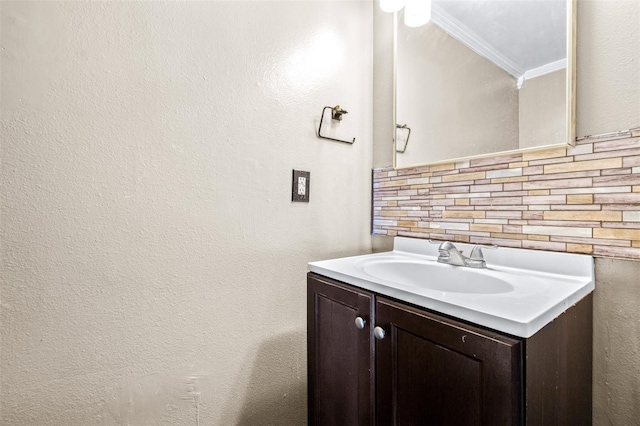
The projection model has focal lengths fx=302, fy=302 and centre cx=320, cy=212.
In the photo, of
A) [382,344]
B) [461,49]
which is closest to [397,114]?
Answer: [461,49]

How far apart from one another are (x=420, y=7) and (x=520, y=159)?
77 centimetres

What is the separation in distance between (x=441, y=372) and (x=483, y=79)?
98 cm

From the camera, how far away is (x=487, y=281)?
899 mm

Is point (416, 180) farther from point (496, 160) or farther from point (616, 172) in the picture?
point (616, 172)

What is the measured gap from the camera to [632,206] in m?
0.76

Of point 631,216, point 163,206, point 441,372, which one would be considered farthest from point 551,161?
point 163,206

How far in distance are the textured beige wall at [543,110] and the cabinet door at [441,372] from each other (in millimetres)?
673

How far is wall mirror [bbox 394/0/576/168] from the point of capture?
2.93ft

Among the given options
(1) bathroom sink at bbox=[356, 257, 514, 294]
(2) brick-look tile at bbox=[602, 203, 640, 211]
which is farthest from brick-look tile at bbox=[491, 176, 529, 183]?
(1) bathroom sink at bbox=[356, 257, 514, 294]

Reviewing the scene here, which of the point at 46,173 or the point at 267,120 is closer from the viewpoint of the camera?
the point at 46,173

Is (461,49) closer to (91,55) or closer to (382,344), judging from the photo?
(382,344)

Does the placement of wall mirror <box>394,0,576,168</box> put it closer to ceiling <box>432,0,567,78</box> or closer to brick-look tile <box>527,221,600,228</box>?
ceiling <box>432,0,567,78</box>

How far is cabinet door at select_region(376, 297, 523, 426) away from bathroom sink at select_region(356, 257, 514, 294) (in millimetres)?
208

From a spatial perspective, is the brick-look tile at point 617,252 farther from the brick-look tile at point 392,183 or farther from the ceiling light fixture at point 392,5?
the ceiling light fixture at point 392,5
